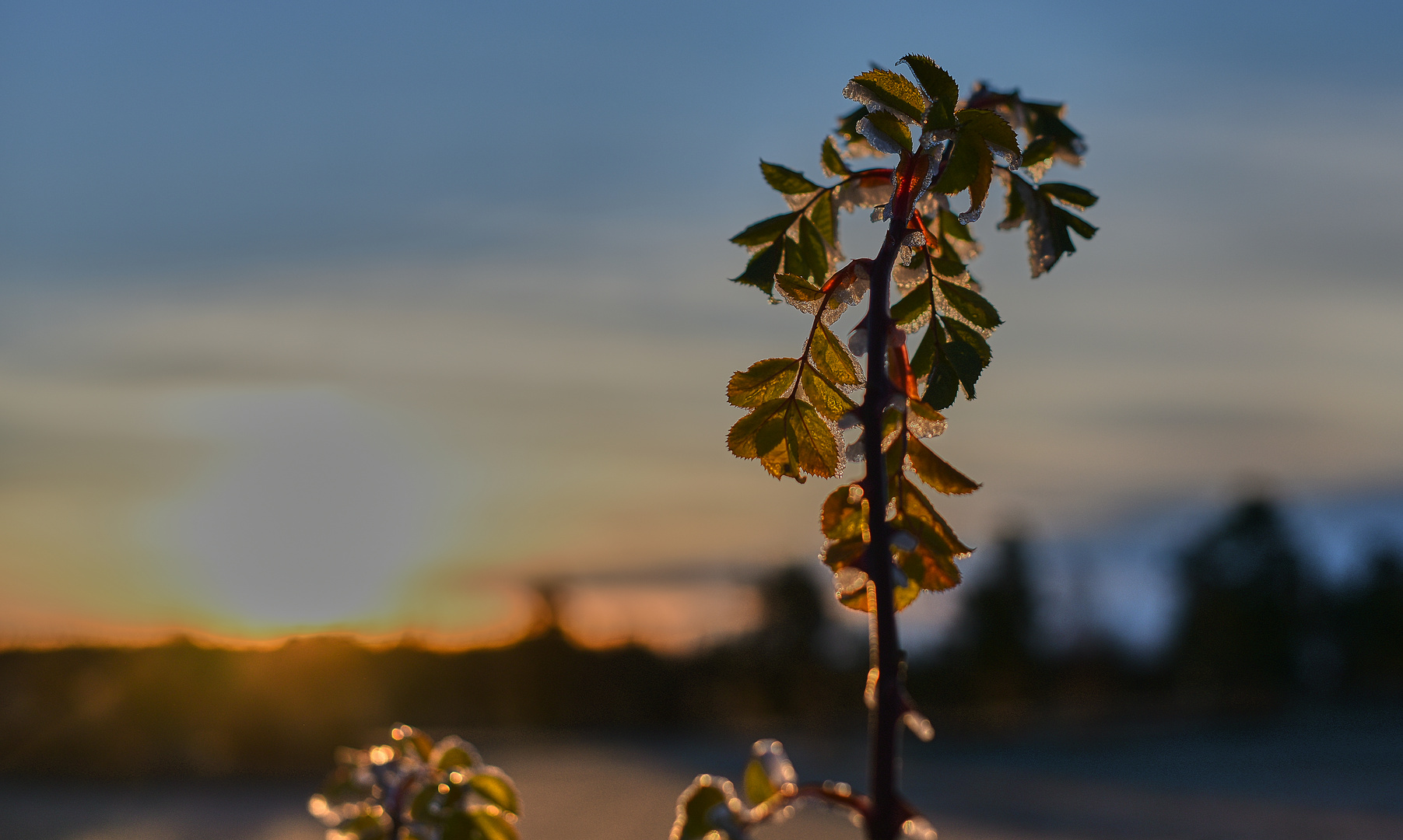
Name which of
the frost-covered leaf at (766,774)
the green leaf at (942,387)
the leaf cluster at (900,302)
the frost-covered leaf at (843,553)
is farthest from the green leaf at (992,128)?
the frost-covered leaf at (766,774)

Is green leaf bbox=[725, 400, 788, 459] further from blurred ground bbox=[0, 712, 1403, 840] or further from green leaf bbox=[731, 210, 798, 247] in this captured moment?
blurred ground bbox=[0, 712, 1403, 840]

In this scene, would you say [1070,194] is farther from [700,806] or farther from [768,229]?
[700,806]

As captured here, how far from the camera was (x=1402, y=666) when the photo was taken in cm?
2134

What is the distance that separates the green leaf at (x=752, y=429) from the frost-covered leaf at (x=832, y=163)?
16cm

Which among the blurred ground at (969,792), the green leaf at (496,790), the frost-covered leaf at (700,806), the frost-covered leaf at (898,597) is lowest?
the blurred ground at (969,792)

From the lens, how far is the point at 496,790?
0.83 m

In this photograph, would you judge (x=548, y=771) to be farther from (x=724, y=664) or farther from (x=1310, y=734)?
(x=1310, y=734)

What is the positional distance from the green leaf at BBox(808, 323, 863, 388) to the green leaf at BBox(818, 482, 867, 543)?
0.07 m

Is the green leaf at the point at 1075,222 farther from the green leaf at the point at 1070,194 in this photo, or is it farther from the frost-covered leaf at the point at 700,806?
the frost-covered leaf at the point at 700,806

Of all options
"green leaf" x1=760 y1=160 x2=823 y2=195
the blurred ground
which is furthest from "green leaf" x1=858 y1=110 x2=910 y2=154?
the blurred ground

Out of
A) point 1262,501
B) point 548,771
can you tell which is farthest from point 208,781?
point 1262,501

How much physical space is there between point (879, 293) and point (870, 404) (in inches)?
2.2

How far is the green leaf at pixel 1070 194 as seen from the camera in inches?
26.3

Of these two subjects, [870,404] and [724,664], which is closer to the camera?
[870,404]
